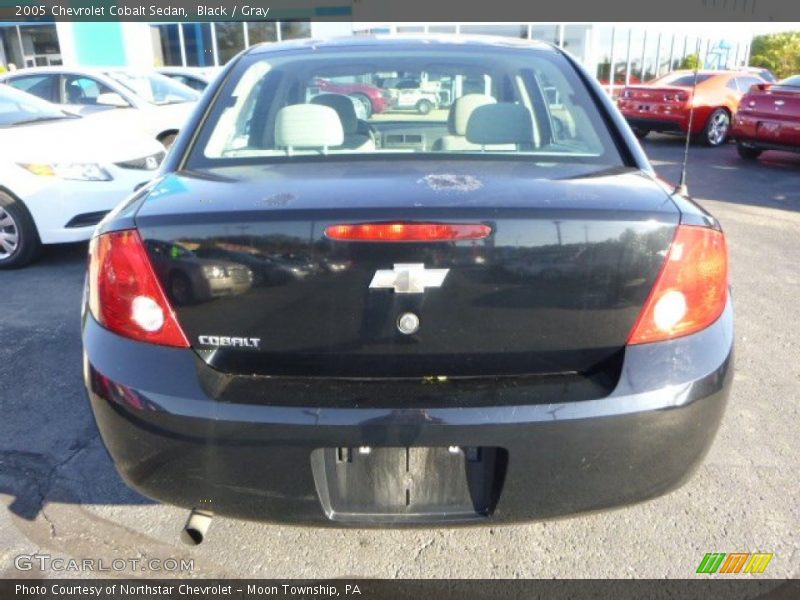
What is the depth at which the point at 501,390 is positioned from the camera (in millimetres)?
1631

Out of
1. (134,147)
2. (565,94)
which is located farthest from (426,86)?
(134,147)

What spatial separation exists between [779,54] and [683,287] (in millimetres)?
31688

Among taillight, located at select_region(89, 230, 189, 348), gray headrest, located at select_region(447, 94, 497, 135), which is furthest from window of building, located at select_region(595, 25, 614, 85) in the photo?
taillight, located at select_region(89, 230, 189, 348)

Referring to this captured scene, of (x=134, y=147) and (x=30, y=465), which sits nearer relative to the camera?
(x=30, y=465)

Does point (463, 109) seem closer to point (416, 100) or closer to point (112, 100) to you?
point (416, 100)

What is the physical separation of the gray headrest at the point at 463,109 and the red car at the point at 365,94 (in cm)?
48

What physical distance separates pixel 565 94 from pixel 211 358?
1.65 m

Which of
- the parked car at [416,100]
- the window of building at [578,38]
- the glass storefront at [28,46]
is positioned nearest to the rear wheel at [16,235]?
the parked car at [416,100]

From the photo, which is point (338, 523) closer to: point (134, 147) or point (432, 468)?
point (432, 468)

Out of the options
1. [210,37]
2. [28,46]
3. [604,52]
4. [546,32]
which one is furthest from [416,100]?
[28,46]

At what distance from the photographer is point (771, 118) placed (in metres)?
9.40

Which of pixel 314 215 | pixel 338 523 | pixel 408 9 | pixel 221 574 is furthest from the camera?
pixel 408 9

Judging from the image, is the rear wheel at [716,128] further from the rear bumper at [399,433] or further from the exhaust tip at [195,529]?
the exhaust tip at [195,529]

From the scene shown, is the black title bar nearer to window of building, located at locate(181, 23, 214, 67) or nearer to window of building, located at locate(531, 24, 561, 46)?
window of building, located at locate(531, 24, 561, 46)
